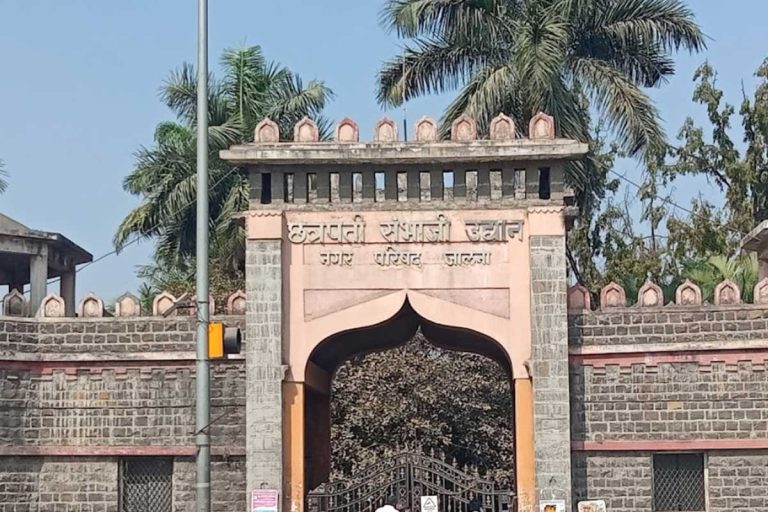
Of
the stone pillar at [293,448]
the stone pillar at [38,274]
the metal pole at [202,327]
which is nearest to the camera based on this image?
the metal pole at [202,327]

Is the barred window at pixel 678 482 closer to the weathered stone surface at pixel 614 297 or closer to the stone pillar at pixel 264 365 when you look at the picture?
the weathered stone surface at pixel 614 297

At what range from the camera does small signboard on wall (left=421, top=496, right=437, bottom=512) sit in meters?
14.7

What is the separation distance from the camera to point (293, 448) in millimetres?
14648

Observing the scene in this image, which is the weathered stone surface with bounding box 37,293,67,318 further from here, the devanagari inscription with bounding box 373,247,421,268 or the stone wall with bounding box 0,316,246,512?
the devanagari inscription with bounding box 373,247,421,268

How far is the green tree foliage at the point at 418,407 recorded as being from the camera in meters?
25.4

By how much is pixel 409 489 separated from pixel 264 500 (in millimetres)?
1757

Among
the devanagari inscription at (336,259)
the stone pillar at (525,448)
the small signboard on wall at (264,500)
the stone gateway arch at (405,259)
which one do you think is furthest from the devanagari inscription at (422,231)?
the small signboard on wall at (264,500)

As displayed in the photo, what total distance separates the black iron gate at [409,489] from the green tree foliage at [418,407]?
9.85 metres

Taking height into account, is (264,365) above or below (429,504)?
above

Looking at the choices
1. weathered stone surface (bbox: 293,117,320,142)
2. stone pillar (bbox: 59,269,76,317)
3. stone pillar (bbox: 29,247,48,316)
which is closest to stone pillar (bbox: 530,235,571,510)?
weathered stone surface (bbox: 293,117,320,142)

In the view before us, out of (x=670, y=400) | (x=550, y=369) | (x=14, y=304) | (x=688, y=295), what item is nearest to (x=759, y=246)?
(x=688, y=295)

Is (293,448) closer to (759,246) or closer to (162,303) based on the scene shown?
(162,303)

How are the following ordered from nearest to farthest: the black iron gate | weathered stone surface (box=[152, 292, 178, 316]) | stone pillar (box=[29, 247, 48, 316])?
the black iron gate
weathered stone surface (box=[152, 292, 178, 316])
stone pillar (box=[29, 247, 48, 316])

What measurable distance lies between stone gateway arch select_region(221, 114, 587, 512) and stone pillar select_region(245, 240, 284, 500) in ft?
0.04
